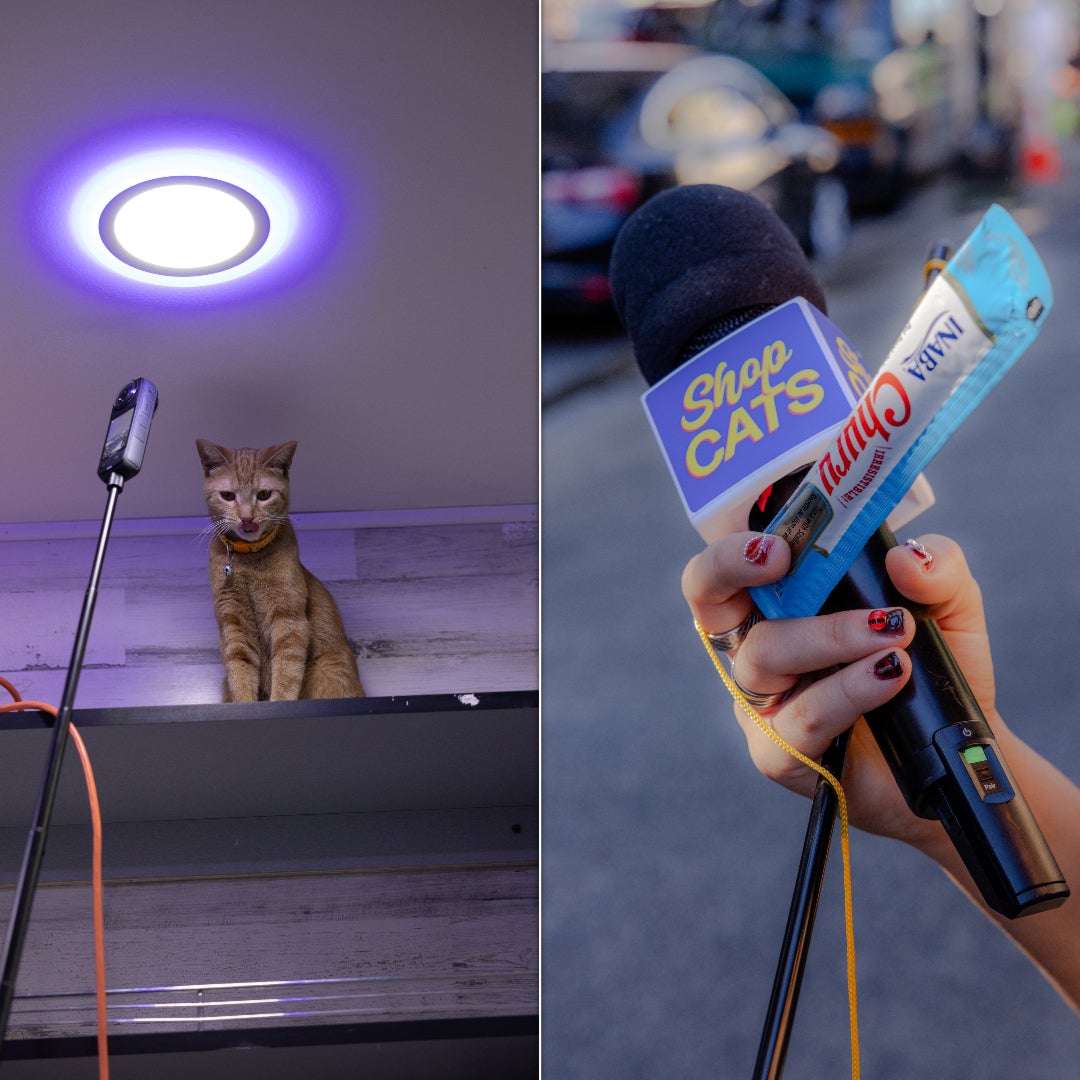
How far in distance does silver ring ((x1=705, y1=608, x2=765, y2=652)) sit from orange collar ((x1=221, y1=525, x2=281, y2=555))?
1.11m

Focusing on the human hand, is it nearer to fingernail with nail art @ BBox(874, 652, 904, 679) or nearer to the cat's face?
fingernail with nail art @ BBox(874, 652, 904, 679)

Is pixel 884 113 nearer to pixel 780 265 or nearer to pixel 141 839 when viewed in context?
pixel 780 265

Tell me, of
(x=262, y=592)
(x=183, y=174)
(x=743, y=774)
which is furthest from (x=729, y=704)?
(x=262, y=592)

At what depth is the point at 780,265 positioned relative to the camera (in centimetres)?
67

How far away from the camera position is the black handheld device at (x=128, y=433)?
35.9 inches

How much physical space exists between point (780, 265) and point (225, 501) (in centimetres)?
112

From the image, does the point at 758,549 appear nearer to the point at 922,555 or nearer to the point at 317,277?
the point at 922,555

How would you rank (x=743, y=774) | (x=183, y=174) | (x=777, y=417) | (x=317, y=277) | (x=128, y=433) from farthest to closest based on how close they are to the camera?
(x=317, y=277)
(x=183, y=174)
(x=128, y=433)
(x=743, y=774)
(x=777, y=417)

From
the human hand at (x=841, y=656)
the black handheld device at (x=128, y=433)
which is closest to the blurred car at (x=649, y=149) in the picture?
the human hand at (x=841, y=656)

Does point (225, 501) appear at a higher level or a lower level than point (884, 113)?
higher

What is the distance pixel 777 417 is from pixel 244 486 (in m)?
1.15

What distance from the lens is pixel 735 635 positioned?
62cm

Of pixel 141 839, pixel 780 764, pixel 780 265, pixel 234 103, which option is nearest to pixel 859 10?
pixel 780 265

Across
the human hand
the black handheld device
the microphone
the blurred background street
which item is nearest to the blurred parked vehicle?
the blurred background street
